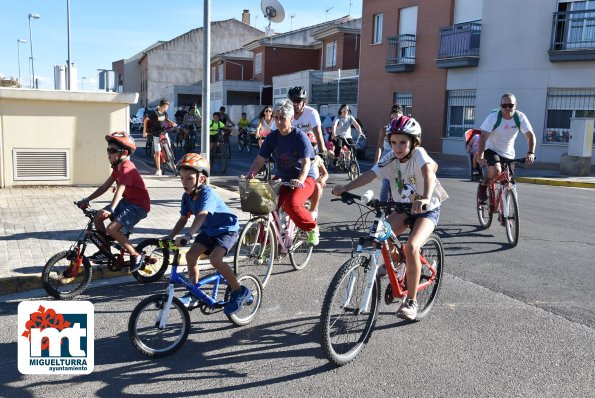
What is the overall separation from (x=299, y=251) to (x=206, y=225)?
6.95 feet

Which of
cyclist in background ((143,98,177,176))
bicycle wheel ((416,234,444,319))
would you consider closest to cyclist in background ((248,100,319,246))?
bicycle wheel ((416,234,444,319))

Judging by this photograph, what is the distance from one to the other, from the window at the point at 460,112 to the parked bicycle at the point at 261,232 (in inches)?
764

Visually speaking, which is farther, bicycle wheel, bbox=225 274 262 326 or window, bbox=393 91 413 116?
window, bbox=393 91 413 116

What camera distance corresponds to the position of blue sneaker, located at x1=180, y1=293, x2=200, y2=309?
4487mm

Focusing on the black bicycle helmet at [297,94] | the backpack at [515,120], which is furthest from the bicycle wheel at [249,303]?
the backpack at [515,120]

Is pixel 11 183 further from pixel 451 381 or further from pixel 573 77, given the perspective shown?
pixel 573 77

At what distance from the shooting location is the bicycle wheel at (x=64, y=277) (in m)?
5.40

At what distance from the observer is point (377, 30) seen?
98.5 feet

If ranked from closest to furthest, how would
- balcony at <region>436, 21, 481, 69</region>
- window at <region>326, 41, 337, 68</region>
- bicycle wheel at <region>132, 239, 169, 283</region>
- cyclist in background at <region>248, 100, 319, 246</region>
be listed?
bicycle wheel at <region>132, 239, 169, 283</region> → cyclist in background at <region>248, 100, 319, 246</region> → balcony at <region>436, 21, 481, 69</region> → window at <region>326, 41, 337, 68</region>

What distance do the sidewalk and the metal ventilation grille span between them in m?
0.29

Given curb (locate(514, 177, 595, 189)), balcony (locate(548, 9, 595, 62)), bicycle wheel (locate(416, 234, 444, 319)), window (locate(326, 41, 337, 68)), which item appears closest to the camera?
bicycle wheel (locate(416, 234, 444, 319))

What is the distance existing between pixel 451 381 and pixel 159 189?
9341mm

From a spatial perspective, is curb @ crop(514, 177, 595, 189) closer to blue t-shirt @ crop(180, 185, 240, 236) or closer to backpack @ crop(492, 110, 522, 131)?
backpack @ crop(492, 110, 522, 131)

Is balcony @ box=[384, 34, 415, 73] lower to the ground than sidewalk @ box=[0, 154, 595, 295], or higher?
higher
